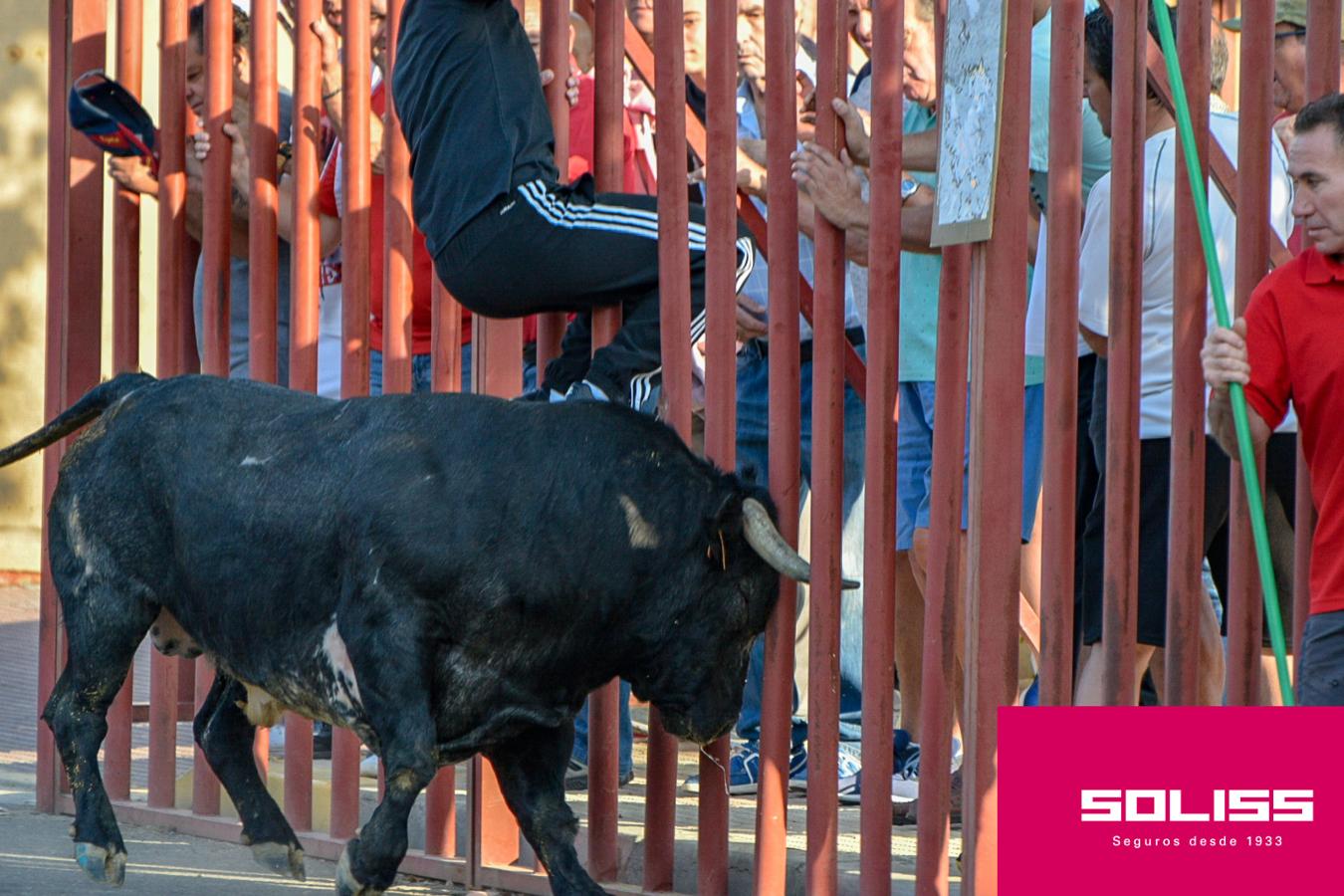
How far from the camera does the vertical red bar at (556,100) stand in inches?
186

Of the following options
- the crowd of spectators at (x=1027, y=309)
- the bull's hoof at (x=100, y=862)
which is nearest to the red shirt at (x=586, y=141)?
the crowd of spectators at (x=1027, y=309)

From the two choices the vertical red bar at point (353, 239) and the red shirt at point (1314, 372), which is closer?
the red shirt at point (1314, 372)

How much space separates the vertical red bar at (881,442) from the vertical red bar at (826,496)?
11cm

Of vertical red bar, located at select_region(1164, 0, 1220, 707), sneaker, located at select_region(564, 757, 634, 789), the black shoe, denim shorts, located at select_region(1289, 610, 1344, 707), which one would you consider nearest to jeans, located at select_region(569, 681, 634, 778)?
sneaker, located at select_region(564, 757, 634, 789)

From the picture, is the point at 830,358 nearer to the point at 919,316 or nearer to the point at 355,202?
the point at 919,316

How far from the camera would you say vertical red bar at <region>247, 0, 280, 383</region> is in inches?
210

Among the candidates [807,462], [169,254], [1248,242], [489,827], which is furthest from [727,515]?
[169,254]

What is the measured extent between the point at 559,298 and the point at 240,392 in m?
0.74

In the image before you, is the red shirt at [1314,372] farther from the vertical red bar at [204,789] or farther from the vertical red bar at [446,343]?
the vertical red bar at [204,789]

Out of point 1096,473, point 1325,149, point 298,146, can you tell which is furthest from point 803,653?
point 1325,149

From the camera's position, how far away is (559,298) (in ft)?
14.5

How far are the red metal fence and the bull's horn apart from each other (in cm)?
17

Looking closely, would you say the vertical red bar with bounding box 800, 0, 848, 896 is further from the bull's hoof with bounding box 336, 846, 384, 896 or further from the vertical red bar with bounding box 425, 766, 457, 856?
the vertical red bar with bounding box 425, 766, 457, 856

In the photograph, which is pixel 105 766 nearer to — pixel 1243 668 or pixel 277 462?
pixel 277 462
